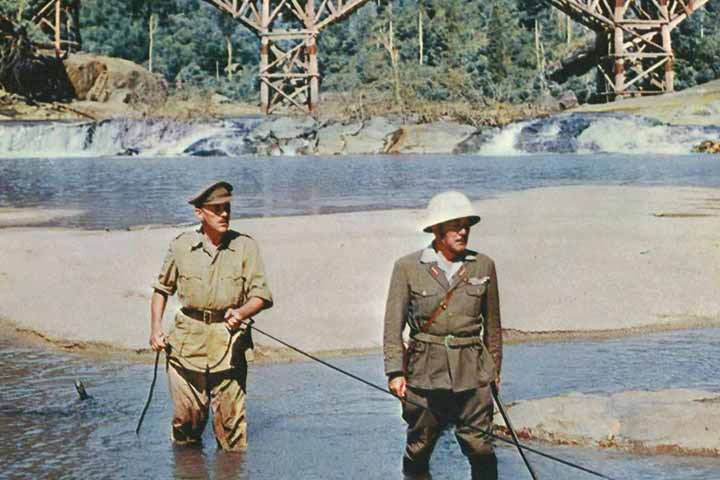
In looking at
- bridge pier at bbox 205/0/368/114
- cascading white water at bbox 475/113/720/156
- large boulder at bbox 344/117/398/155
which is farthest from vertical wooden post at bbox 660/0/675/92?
large boulder at bbox 344/117/398/155

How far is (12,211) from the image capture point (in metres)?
20.4

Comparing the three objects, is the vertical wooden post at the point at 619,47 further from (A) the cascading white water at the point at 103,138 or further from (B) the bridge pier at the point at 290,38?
(A) the cascading white water at the point at 103,138

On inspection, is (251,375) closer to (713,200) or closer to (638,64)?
(713,200)

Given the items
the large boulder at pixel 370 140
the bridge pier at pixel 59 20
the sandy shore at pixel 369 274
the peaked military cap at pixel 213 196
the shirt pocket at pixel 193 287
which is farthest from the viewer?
the bridge pier at pixel 59 20

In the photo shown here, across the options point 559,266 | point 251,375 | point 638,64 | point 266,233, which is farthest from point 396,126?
point 251,375

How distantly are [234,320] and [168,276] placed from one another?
0.44 metres

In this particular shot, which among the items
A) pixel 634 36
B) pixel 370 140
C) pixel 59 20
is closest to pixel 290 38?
pixel 370 140

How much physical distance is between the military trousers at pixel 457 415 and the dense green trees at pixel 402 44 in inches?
1814

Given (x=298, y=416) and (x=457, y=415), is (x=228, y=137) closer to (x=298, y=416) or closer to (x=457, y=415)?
(x=298, y=416)

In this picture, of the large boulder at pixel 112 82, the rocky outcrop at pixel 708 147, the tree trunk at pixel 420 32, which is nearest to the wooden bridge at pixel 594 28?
the large boulder at pixel 112 82

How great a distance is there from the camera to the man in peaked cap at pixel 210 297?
639 cm

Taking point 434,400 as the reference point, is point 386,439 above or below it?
below

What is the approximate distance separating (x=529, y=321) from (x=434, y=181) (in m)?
15.1

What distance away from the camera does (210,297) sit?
641cm
